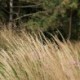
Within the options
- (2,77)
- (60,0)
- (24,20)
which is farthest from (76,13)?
(2,77)

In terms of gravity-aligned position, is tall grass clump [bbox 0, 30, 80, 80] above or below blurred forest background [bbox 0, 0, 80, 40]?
above

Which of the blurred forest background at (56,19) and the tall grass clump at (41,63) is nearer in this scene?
the tall grass clump at (41,63)

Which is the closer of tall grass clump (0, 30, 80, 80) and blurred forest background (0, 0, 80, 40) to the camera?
tall grass clump (0, 30, 80, 80)

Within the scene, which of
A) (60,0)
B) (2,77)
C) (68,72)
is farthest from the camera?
(60,0)

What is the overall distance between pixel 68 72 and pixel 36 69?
1.54 ft

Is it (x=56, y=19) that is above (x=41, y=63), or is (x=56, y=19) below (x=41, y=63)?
below

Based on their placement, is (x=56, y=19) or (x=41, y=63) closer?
(x=41, y=63)

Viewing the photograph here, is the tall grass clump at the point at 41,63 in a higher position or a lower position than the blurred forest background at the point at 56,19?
higher

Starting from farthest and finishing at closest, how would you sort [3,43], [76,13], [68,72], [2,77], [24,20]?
[24,20]
[76,13]
[3,43]
[2,77]
[68,72]

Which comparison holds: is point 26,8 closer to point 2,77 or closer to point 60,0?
point 60,0

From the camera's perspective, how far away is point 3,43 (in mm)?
6812

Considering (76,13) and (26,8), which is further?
(26,8)

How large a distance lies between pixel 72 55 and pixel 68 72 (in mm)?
404

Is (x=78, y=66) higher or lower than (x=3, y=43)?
higher
